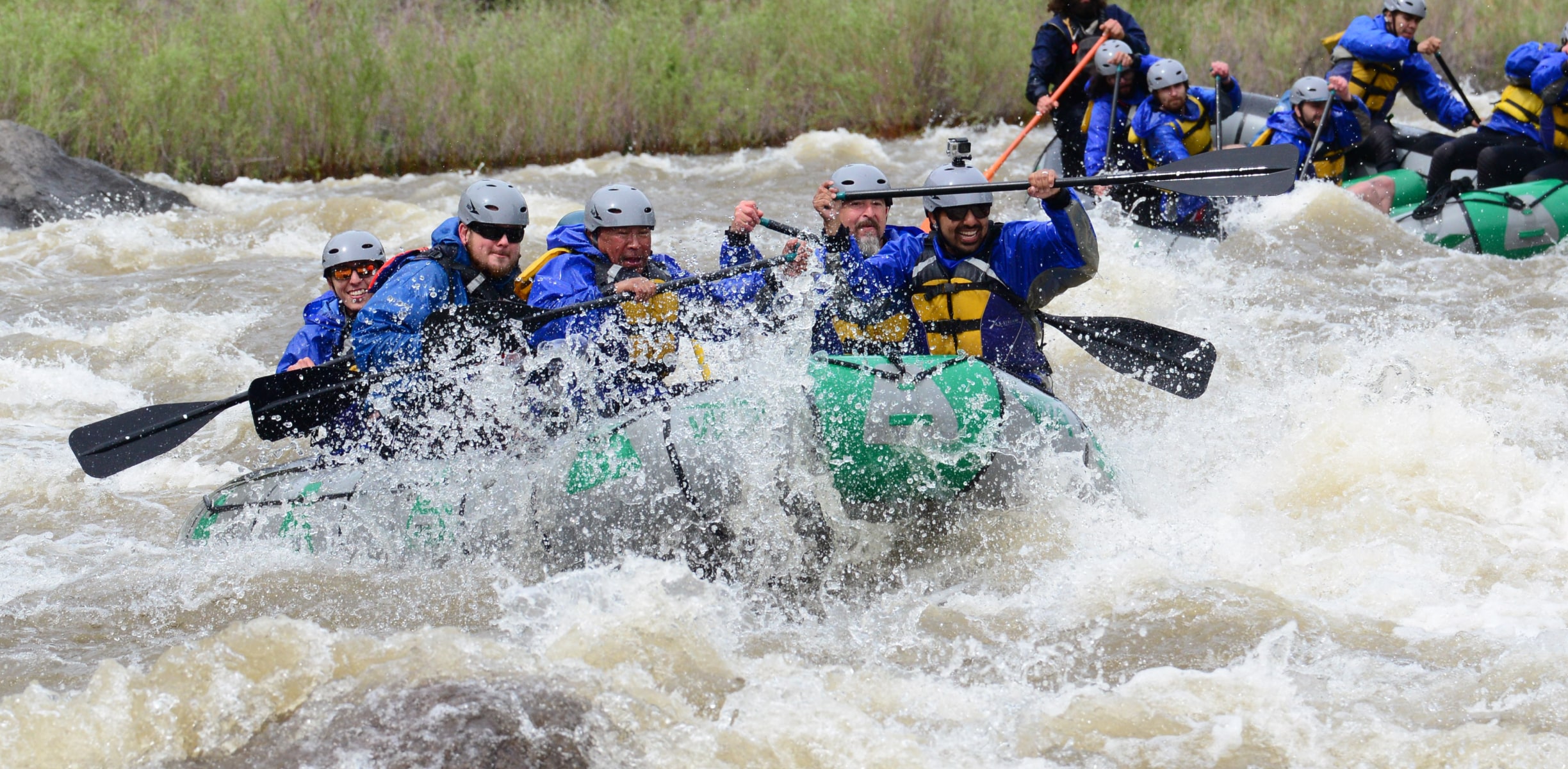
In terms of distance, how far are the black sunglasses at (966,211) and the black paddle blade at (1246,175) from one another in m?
0.60

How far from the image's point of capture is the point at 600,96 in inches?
506

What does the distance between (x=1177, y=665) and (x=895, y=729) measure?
2.99 ft

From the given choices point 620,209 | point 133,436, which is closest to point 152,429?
point 133,436

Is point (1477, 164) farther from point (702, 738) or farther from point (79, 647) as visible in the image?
point (79, 647)

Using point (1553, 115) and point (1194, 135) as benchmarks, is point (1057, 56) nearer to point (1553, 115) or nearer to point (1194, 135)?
point (1194, 135)

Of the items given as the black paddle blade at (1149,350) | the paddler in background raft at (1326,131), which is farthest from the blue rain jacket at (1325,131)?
the black paddle blade at (1149,350)

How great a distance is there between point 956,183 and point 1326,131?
5809 millimetres

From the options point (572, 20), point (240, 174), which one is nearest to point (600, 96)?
point (572, 20)

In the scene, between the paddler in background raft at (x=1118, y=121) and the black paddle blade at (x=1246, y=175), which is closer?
the black paddle blade at (x=1246, y=175)

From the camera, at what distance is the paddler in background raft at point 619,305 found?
16.7 feet

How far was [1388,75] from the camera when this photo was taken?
34.1 feet

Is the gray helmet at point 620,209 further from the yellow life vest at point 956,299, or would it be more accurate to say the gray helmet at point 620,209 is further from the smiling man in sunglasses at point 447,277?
the yellow life vest at point 956,299

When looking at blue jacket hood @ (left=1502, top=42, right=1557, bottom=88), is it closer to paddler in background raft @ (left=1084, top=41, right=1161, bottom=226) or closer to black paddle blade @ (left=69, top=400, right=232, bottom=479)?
paddler in background raft @ (left=1084, top=41, right=1161, bottom=226)

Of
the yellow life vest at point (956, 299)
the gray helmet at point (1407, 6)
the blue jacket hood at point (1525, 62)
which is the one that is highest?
the gray helmet at point (1407, 6)
